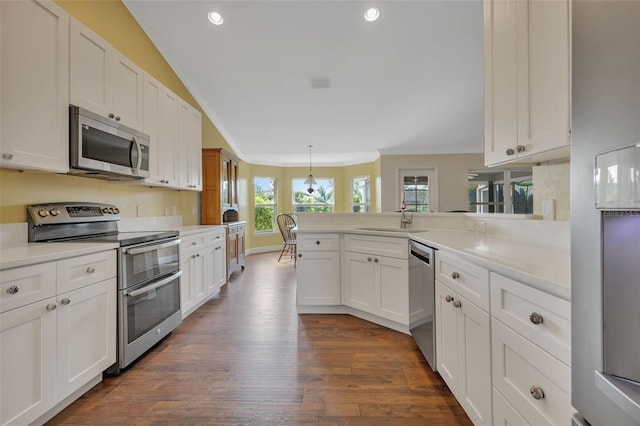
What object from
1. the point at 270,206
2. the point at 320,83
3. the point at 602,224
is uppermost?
the point at 320,83

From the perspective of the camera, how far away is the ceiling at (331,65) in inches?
112

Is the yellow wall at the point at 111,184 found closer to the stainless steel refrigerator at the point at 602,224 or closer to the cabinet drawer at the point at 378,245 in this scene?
the cabinet drawer at the point at 378,245

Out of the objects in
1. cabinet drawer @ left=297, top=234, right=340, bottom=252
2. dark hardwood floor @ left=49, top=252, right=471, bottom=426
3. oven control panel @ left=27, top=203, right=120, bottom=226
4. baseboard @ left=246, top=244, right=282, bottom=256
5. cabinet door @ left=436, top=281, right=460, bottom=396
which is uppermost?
oven control panel @ left=27, top=203, right=120, bottom=226

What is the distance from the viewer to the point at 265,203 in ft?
24.6

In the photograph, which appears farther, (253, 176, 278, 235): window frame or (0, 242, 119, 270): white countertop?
(253, 176, 278, 235): window frame

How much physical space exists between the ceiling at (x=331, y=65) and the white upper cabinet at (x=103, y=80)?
1077 millimetres

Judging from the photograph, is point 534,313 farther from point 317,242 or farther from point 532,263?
point 317,242

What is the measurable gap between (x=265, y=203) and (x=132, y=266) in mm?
5659

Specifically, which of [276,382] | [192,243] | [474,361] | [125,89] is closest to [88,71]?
[125,89]

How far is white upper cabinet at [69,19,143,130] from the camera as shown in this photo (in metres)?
1.85

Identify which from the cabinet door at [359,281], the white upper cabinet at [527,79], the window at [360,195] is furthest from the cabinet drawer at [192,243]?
the window at [360,195]

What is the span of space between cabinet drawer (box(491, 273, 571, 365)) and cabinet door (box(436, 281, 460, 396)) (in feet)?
1.29

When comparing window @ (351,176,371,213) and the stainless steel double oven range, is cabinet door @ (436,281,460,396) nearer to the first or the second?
the stainless steel double oven range

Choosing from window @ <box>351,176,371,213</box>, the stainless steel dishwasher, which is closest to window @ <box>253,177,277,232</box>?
window @ <box>351,176,371,213</box>
